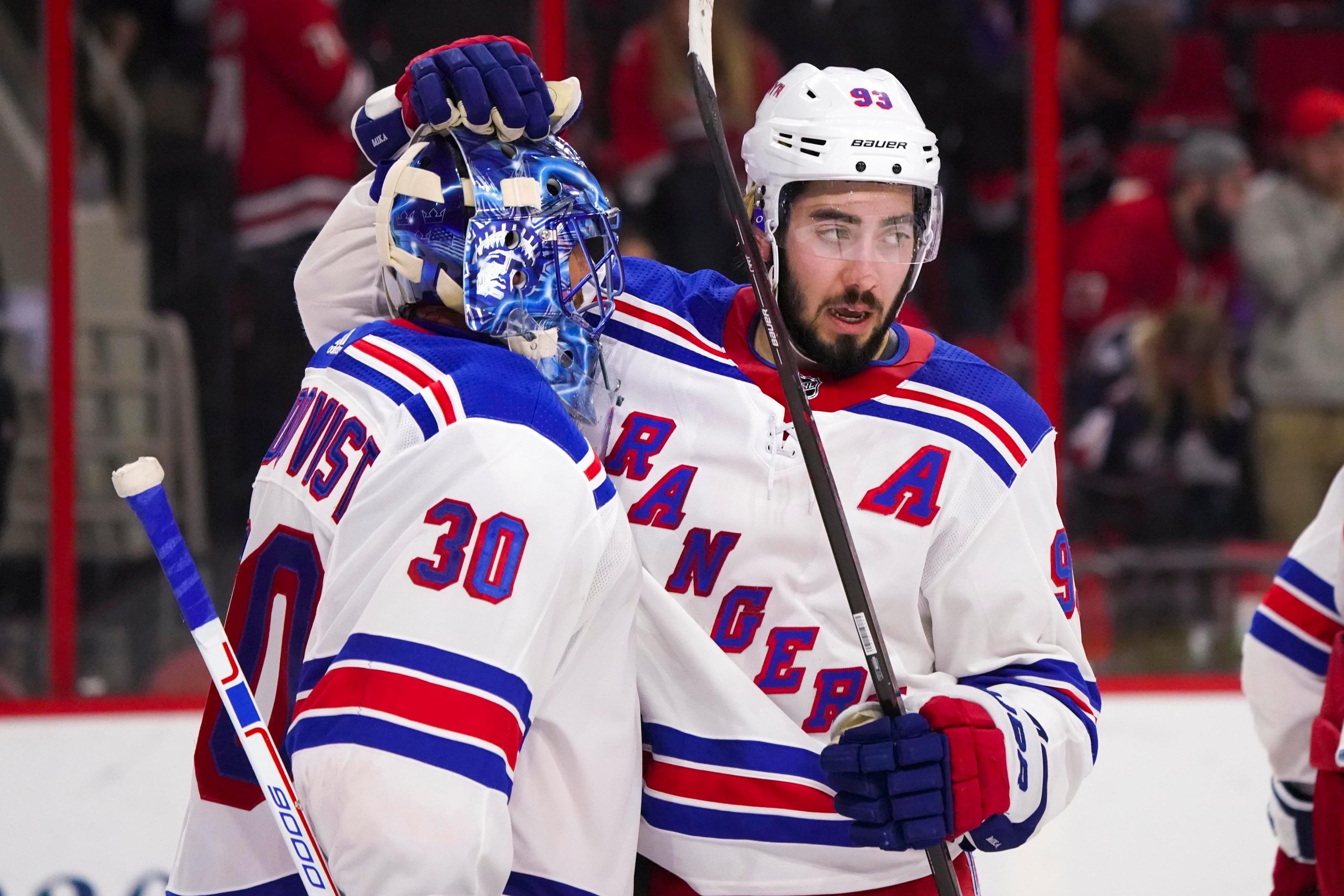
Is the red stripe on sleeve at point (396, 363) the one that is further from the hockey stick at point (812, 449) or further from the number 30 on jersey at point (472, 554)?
the hockey stick at point (812, 449)

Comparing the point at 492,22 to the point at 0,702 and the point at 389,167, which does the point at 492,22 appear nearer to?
the point at 0,702

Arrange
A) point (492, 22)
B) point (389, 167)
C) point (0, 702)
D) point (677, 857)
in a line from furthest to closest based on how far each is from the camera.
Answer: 1. point (492, 22)
2. point (0, 702)
3. point (677, 857)
4. point (389, 167)

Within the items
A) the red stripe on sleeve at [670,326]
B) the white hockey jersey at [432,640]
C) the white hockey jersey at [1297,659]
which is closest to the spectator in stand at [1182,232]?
the white hockey jersey at [1297,659]

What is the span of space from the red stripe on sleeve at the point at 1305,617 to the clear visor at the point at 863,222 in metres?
0.80

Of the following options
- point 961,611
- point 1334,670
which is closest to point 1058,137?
point 1334,670

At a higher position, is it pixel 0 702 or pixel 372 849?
pixel 372 849

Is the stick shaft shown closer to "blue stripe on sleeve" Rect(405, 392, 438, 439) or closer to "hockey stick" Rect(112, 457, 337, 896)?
"hockey stick" Rect(112, 457, 337, 896)

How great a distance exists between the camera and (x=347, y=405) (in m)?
1.42

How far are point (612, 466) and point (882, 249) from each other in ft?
1.18

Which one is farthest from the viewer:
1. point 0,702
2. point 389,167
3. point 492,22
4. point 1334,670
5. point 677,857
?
point 492,22

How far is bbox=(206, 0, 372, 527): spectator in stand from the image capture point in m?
→ 3.40

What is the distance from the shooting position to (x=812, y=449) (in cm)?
157

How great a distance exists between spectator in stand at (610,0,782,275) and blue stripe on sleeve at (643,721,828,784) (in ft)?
6.03

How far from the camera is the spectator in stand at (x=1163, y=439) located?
11.9 feet
